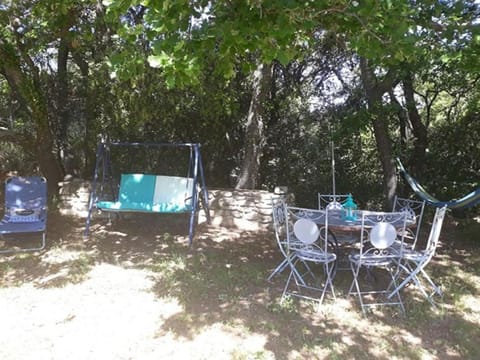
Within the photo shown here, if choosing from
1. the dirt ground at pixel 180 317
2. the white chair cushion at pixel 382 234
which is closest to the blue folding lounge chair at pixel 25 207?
the dirt ground at pixel 180 317

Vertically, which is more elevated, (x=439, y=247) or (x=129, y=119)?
(x=129, y=119)

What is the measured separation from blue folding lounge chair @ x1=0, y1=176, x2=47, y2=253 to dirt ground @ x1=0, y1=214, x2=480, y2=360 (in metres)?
0.41

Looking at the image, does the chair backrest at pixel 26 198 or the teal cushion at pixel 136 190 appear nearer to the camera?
the chair backrest at pixel 26 198

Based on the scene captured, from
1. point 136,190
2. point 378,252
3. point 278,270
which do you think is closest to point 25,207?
point 136,190

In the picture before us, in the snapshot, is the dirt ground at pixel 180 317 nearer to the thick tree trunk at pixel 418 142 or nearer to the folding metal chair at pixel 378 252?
the folding metal chair at pixel 378 252

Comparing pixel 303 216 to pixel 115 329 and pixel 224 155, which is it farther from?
pixel 224 155

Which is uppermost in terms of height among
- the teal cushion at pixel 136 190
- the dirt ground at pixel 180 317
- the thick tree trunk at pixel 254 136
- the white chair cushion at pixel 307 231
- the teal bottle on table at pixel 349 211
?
the thick tree trunk at pixel 254 136

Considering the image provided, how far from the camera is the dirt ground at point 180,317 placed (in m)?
2.44

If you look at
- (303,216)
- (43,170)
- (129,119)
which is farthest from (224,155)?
(303,216)

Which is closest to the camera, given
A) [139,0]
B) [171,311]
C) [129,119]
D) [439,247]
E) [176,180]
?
[139,0]

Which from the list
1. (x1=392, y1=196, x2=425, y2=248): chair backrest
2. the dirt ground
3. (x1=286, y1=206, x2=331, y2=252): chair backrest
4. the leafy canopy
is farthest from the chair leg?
the leafy canopy

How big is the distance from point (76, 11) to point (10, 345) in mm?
4241

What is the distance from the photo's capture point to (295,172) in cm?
732

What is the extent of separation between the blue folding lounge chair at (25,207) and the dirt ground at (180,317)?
41 centimetres
